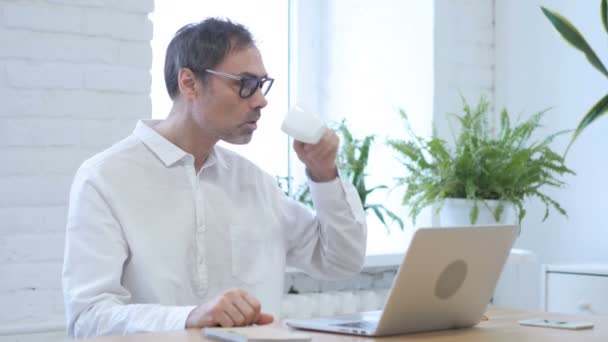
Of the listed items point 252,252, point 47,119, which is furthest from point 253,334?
point 47,119

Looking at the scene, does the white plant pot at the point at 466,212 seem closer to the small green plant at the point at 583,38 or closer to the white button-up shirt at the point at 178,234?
the small green plant at the point at 583,38

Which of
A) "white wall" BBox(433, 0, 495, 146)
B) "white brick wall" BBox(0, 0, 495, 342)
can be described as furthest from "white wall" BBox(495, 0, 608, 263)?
"white brick wall" BBox(0, 0, 495, 342)

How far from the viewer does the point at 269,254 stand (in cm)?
216

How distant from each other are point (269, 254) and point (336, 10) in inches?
73.8

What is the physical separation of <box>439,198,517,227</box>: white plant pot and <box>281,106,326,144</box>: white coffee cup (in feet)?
3.56

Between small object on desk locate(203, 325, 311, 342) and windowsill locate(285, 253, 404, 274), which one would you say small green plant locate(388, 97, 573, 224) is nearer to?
windowsill locate(285, 253, 404, 274)

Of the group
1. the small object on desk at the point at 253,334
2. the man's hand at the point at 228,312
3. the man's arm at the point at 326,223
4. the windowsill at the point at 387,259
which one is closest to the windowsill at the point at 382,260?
the windowsill at the point at 387,259

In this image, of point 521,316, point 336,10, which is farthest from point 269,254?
point 336,10

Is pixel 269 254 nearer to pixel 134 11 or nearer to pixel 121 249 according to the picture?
pixel 121 249

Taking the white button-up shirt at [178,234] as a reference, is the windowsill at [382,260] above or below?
below

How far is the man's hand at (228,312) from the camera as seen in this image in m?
1.50

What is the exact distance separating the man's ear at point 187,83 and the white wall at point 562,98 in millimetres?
1779

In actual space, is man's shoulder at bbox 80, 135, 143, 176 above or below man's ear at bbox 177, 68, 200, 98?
below

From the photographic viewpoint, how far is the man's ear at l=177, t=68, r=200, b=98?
2.14 meters
